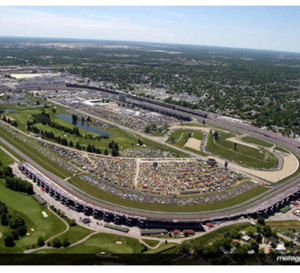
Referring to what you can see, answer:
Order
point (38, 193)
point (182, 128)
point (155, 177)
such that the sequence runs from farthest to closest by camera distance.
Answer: point (182, 128)
point (155, 177)
point (38, 193)

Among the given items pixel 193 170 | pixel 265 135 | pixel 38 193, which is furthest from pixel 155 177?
pixel 265 135

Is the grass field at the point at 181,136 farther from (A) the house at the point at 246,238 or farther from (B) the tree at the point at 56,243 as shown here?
(B) the tree at the point at 56,243

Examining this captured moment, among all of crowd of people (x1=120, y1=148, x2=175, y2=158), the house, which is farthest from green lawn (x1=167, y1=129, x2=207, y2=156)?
the house

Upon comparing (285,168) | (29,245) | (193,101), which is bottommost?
(29,245)

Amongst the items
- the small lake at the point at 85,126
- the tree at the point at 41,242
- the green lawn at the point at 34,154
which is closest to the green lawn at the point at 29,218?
the tree at the point at 41,242

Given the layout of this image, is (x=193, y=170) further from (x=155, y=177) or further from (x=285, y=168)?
(x=285, y=168)

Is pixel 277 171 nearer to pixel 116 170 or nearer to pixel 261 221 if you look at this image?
pixel 261 221
